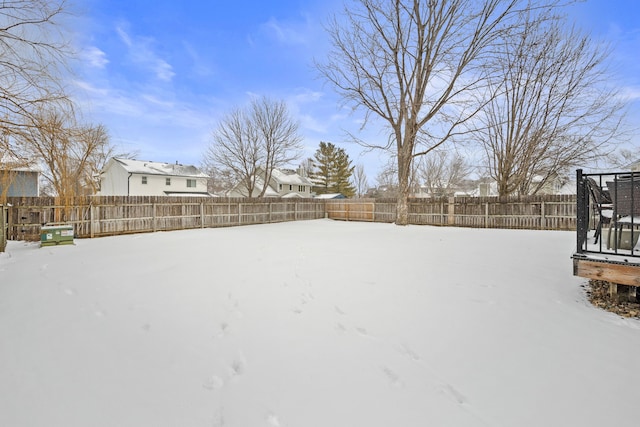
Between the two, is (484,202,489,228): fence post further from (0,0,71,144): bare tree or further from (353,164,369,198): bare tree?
(353,164,369,198): bare tree

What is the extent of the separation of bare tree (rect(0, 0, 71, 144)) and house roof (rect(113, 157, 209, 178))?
21816 mm

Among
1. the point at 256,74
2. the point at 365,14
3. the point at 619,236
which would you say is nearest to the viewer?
the point at 619,236

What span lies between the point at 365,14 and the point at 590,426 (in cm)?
1565

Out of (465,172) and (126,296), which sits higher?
(465,172)

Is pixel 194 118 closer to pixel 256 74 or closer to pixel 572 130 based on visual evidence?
pixel 256 74

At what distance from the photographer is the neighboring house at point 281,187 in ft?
104

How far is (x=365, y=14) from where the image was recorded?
13305 millimetres

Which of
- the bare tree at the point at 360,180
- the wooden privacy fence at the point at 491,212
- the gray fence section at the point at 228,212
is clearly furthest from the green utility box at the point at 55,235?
the bare tree at the point at 360,180

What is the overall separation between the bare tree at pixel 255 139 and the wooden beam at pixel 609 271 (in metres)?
20.5

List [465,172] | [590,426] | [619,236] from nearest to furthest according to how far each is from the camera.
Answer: [590,426] → [619,236] → [465,172]

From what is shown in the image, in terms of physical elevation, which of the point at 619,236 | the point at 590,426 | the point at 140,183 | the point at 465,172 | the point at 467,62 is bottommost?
the point at 590,426

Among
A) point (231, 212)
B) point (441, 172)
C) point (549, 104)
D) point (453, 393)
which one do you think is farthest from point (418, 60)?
point (441, 172)

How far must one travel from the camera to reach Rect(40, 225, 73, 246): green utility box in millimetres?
7602

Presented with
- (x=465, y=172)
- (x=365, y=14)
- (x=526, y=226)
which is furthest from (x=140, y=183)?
(x=465, y=172)
